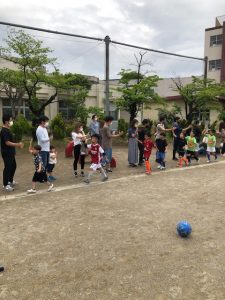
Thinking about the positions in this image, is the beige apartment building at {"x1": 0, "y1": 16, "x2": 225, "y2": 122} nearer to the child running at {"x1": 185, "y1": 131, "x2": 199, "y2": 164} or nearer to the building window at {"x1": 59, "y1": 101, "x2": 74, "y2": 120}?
the building window at {"x1": 59, "y1": 101, "x2": 74, "y2": 120}

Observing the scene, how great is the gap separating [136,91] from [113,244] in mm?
15481

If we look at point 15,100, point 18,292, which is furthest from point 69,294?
point 15,100

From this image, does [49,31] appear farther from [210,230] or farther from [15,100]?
[15,100]

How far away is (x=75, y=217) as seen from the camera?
580cm

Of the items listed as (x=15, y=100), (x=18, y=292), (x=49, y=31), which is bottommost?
(x=18, y=292)

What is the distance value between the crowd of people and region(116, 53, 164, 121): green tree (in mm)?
5831

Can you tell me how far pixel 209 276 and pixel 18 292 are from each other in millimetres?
2225

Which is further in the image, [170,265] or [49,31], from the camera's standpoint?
[49,31]

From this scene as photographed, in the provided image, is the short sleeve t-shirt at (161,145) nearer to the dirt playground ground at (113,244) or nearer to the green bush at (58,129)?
the dirt playground ground at (113,244)

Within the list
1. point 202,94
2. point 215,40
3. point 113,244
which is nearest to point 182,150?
point 113,244

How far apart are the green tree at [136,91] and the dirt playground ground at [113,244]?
38.2ft

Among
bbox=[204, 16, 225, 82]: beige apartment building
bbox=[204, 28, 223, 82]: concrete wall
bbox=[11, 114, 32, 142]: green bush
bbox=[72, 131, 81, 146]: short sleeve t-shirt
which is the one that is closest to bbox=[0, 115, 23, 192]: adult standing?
bbox=[72, 131, 81, 146]: short sleeve t-shirt

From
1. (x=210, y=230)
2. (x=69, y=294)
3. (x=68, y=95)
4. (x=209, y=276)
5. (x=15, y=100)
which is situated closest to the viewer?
(x=69, y=294)

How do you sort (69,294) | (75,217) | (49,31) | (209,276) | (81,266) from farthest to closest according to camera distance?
(49,31) → (75,217) → (81,266) → (209,276) → (69,294)
